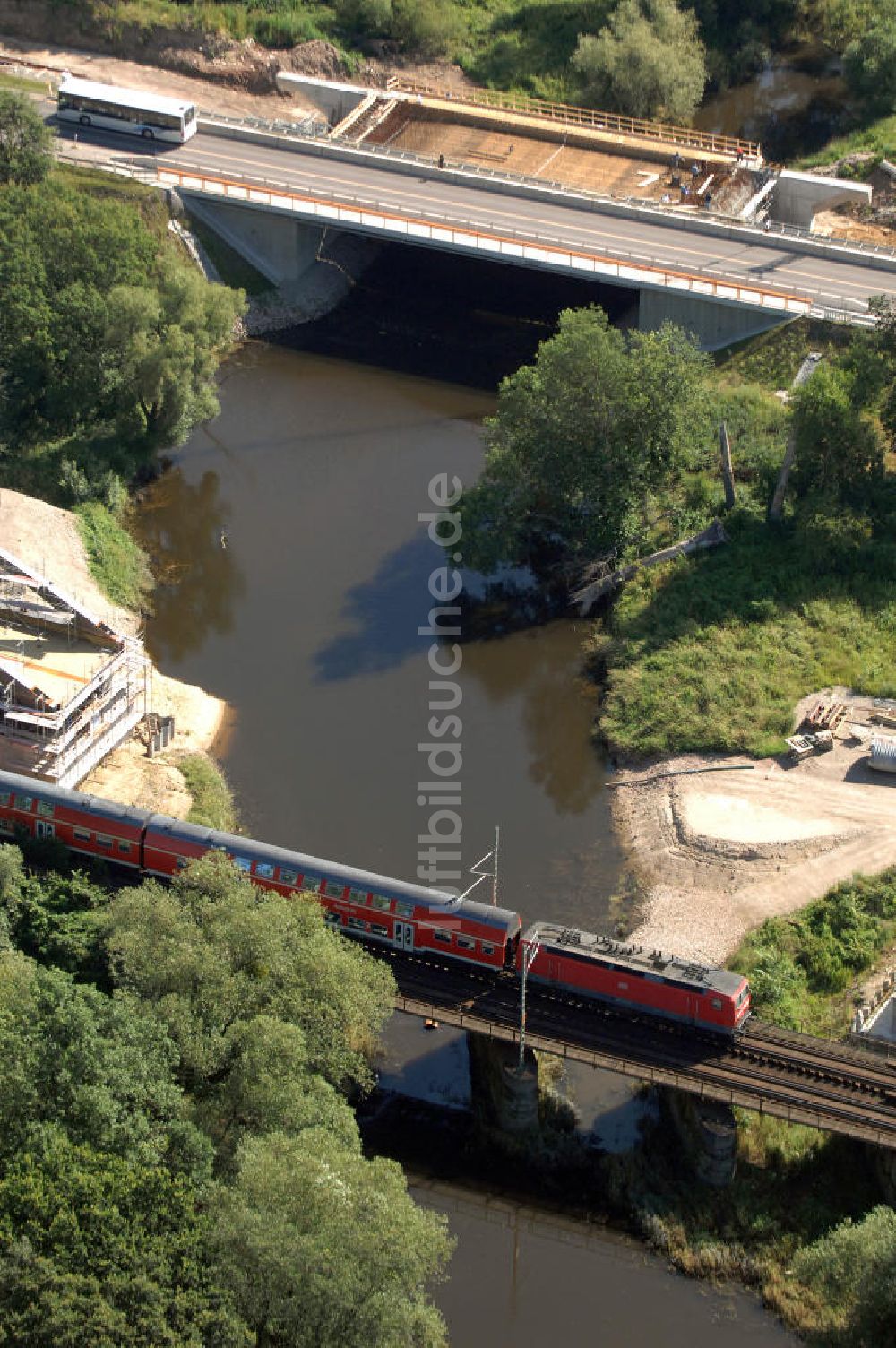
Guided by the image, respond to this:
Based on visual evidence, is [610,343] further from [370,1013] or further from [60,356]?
[370,1013]

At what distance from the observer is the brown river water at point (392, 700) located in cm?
5412

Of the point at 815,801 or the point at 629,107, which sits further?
the point at 629,107

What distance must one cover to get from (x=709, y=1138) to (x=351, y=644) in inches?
1305

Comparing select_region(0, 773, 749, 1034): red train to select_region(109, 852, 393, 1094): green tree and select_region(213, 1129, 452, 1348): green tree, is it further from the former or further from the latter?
select_region(213, 1129, 452, 1348): green tree

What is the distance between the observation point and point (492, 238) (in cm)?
10419

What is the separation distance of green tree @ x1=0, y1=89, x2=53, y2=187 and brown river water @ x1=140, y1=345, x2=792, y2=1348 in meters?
15.7

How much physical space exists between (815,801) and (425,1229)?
1159 inches

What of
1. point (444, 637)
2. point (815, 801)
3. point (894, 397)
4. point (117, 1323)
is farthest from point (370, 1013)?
point (894, 397)

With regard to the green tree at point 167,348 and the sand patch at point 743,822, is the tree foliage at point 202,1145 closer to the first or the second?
the sand patch at point 743,822

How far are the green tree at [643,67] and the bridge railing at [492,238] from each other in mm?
25188

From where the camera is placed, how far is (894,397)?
277 feet

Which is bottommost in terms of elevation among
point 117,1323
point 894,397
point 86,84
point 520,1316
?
point 520,1316

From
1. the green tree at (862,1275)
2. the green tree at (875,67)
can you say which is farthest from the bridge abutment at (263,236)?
the green tree at (862,1275)

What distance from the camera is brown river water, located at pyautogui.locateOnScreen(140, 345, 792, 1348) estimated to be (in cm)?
5412
